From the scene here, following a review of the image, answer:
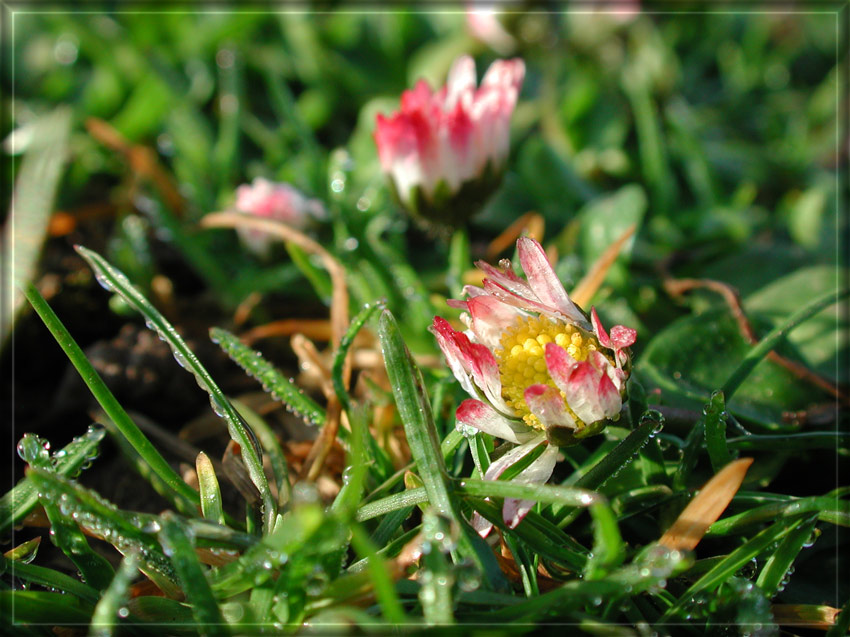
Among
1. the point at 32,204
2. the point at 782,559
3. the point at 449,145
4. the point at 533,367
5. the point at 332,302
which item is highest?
the point at 32,204

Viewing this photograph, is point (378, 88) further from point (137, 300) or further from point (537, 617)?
point (537, 617)

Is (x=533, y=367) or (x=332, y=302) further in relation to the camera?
(x=332, y=302)

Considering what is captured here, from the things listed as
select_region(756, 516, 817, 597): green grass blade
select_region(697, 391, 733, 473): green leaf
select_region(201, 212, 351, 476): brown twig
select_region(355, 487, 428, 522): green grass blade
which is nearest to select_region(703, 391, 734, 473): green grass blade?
select_region(697, 391, 733, 473): green leaf

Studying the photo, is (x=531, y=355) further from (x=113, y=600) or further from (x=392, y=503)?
(x=113, y=600)

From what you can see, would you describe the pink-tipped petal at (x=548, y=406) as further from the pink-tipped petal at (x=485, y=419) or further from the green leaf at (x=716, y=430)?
the green leaf at (x=716, y=430)

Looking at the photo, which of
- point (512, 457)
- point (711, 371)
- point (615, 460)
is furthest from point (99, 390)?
point (711, 371)

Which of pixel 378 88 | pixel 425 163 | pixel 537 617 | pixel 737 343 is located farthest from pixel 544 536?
pixel 378 88

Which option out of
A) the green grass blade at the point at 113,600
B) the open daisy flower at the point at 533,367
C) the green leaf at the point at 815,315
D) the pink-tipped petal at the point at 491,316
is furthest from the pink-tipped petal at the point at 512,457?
the green leaf at the point at 815,315
